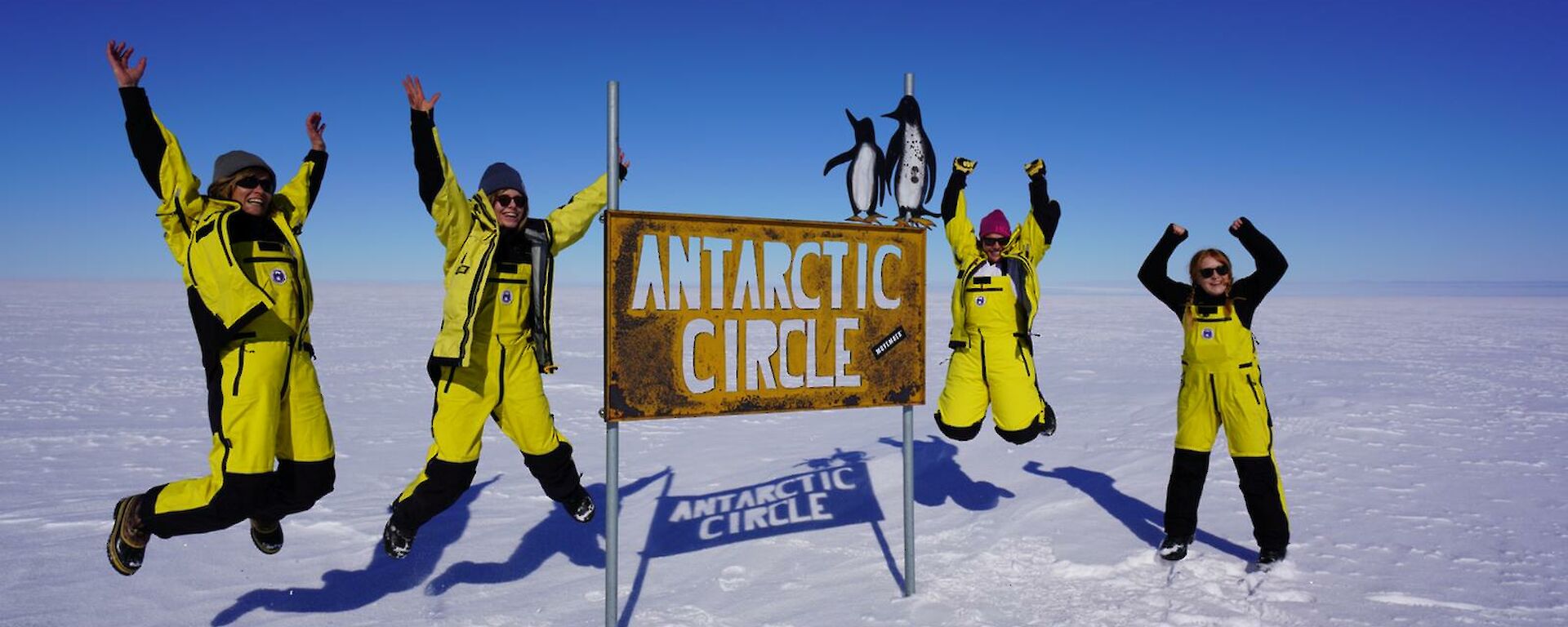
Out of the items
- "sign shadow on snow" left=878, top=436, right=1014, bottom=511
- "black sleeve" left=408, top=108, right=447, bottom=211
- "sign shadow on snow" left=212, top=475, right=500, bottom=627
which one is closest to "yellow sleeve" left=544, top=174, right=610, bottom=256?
"black sleeve" left=408, top=108, right=447, bottom=211

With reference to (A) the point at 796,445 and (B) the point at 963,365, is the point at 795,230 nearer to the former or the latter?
(B) the point at 963,365

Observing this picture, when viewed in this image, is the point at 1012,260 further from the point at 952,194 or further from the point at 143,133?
the point at 143,133

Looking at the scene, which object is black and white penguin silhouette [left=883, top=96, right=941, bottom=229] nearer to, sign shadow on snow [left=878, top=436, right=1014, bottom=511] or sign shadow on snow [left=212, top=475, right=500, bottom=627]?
sign shadow on snow [left=878, top=436, right=1014, bottom=511]

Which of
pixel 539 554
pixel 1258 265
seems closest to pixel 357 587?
pixel 539 554

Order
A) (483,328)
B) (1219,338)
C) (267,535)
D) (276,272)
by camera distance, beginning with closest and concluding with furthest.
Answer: (276,272), (483,328), (267,535), (1219,338)

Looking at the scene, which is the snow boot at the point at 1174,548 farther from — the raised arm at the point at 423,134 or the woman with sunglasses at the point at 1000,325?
the raised arm at the point at 423,134

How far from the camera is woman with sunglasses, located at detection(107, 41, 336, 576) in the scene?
299 centimetres

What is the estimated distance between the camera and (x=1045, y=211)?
450cm

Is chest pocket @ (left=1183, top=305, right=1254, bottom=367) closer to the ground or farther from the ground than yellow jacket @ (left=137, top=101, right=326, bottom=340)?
closer to the ground

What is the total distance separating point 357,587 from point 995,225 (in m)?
3.58

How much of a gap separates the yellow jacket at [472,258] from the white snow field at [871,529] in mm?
1181

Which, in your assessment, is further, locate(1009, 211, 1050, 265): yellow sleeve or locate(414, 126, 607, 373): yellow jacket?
locate(1009, 211, 1050, 265): yellow sleeve

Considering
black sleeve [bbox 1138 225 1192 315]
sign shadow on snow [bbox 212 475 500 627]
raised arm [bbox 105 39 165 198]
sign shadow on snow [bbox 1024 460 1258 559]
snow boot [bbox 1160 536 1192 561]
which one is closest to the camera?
raised arm [bbox 105 39 165 198]

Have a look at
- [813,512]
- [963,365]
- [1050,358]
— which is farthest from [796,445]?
[1050,358]
